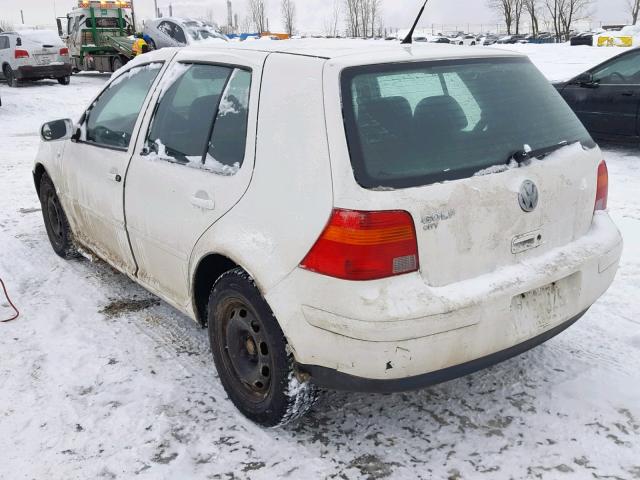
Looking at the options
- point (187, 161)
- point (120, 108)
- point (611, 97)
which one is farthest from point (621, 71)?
point (187, 161)

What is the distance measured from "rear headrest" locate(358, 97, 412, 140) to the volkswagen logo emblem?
55cm

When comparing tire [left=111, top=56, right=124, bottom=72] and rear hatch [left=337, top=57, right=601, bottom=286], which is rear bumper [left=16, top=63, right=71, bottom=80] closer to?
tire [left=111, top=56, right=124, bottom=72]

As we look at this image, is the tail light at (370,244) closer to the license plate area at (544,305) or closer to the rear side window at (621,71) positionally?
the license plate area at (544,305)

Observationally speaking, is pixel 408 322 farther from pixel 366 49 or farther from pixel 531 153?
pixel 366 49

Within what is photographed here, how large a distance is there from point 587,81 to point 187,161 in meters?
7.02

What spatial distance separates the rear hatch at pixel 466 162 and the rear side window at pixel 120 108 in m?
1.70

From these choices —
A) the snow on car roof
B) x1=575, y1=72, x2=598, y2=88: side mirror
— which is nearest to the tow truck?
the snow on car roof

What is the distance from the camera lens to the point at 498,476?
2.54m

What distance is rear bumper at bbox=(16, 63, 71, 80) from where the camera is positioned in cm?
2002

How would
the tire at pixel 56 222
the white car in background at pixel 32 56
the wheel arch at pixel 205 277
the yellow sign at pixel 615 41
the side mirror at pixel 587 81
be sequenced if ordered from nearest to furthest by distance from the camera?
Answer: 1. the wheel arch at pixel 205 277
2. the tire at pixel 56 222
3. the side mirror at pixel 587 81
4. the white car in background at pixel 32 56
5. the yellow sign at pixel 615 41

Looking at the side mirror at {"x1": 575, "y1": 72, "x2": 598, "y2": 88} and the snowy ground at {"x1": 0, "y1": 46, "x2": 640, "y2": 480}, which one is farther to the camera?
the side mirror at {"x1": 575, "y1": 72, "x2": 598, "y2": 88}

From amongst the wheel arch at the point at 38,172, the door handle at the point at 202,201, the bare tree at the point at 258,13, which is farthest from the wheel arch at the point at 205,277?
the bare tree at the point at 258,13

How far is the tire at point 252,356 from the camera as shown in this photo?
265 cm

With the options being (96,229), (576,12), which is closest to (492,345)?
(96,229)
